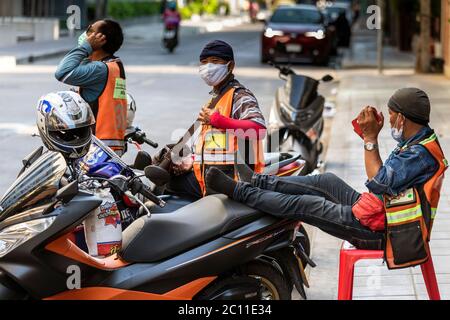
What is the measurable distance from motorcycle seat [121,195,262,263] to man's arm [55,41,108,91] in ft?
6.02

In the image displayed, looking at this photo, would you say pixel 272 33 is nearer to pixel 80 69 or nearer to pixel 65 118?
pixel 80 69

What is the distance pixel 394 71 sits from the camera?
81.9 ft

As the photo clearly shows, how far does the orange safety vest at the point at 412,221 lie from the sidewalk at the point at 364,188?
3.30 ft

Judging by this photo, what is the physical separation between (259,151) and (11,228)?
1908mm

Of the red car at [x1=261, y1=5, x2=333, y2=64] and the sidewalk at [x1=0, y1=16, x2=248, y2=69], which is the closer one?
the sidewalk at [x1=0, y1=16, x2=248, y2=69]

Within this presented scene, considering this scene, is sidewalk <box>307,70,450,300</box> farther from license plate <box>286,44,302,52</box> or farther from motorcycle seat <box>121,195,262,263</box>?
license plate <box>286,44,302,52</box>

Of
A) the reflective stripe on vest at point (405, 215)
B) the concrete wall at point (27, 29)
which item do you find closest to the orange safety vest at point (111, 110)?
the reflective stripe on vest at point (405, 215)

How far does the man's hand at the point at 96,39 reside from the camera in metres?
6.99

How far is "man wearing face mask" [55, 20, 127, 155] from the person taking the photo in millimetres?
6992

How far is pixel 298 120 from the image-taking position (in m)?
10.5

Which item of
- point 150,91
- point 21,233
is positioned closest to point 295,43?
point 150,91

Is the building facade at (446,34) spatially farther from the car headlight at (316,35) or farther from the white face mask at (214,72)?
the white face mask at (214,72)

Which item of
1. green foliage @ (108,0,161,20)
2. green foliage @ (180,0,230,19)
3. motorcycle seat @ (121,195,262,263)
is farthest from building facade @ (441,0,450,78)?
green foliage @ (180,0,230,19)

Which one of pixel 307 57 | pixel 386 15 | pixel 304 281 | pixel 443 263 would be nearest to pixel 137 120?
pixel 443 263
